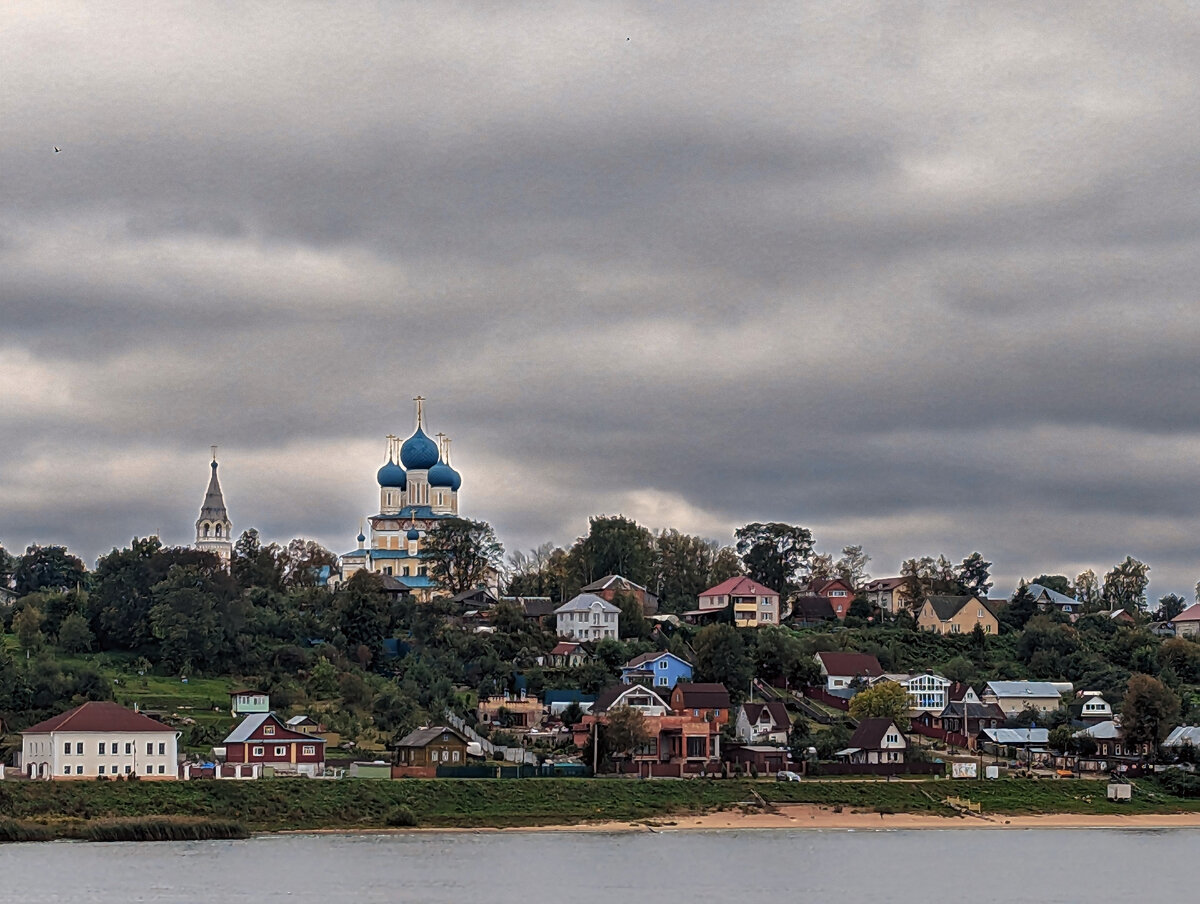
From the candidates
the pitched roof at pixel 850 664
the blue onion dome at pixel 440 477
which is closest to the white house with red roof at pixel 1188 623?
the pitched roof at pixel 850 664

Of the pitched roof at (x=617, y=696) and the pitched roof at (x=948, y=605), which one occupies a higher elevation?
the pitched roof at (x=948, y=605)

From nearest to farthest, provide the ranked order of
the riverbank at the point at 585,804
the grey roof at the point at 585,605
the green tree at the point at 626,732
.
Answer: the riverbank at the point at 585,804
the green tree at the point at 626,732
the grey roof at the point at 585,605

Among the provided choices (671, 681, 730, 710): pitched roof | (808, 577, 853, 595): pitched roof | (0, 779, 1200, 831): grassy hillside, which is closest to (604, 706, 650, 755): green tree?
(0, 779, 1200, 831): grassy hillside

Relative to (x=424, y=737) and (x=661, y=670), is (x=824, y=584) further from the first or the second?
(x=424, y=737)

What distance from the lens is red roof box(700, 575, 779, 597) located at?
4564 inches

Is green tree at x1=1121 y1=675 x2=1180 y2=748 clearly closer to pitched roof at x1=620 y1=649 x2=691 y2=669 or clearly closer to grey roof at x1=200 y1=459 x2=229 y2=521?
pitched roof at x1=620 y1=649 x2=691 y2=669

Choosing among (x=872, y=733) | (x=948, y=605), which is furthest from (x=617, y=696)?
(x=948, y=605)

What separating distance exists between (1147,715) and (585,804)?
28.9 meters

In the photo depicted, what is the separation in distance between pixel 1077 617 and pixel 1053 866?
67690 mm

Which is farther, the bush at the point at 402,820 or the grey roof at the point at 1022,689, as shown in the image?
the grey roof at the point at 1022,689

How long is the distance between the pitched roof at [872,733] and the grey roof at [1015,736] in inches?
310

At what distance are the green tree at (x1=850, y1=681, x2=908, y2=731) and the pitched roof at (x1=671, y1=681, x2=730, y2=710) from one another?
6.42 meters

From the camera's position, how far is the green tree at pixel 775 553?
126625mm

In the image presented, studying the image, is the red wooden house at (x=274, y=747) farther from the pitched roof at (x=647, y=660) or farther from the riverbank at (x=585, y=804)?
the pitched roof at (x=647, y=660)
